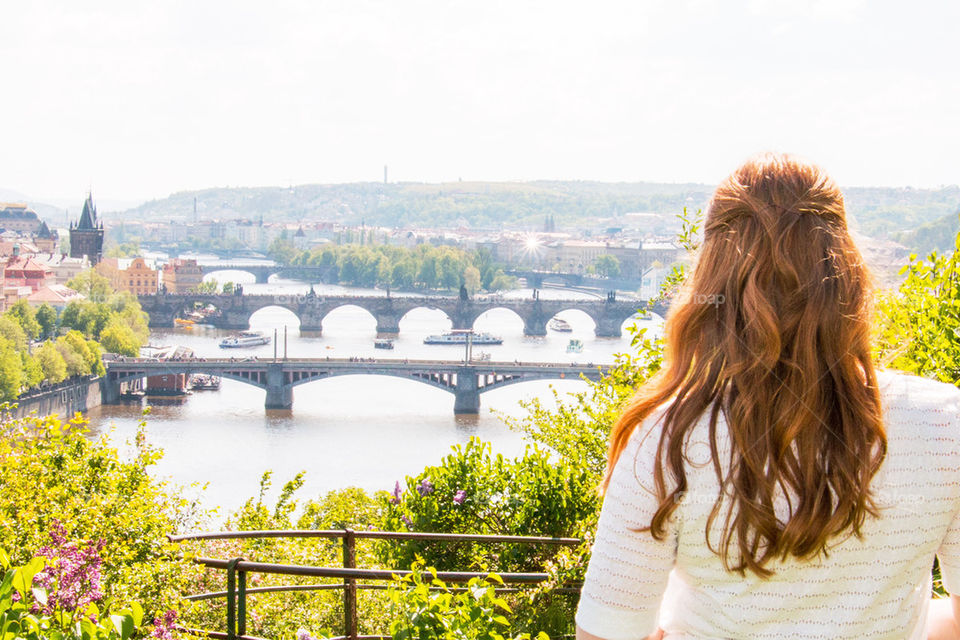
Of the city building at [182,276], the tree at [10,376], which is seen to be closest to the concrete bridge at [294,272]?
the city building at [182,276]

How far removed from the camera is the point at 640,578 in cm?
59

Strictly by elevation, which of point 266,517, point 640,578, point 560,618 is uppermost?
point 640,578

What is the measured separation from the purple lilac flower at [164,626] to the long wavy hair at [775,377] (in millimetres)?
754

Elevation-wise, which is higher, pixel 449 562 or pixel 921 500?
pixel 921 500

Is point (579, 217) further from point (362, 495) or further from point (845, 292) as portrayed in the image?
point (845, 292)

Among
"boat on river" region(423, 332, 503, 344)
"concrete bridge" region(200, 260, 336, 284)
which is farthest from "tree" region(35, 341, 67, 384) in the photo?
"concrete bridge" region(200, 260, 336, 284)

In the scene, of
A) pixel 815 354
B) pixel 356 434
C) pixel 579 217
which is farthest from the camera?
pixel 579 217

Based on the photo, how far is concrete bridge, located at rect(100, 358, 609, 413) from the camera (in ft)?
56.6

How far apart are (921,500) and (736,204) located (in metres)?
0.19

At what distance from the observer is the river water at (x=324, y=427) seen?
11961 millimetres

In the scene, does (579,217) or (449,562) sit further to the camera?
(579,217)

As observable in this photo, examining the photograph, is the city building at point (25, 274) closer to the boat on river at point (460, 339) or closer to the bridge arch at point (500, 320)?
the boat on river at point (460, 339)

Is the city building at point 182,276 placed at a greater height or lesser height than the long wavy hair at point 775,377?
lesser

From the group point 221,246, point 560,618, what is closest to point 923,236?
point 560,618
